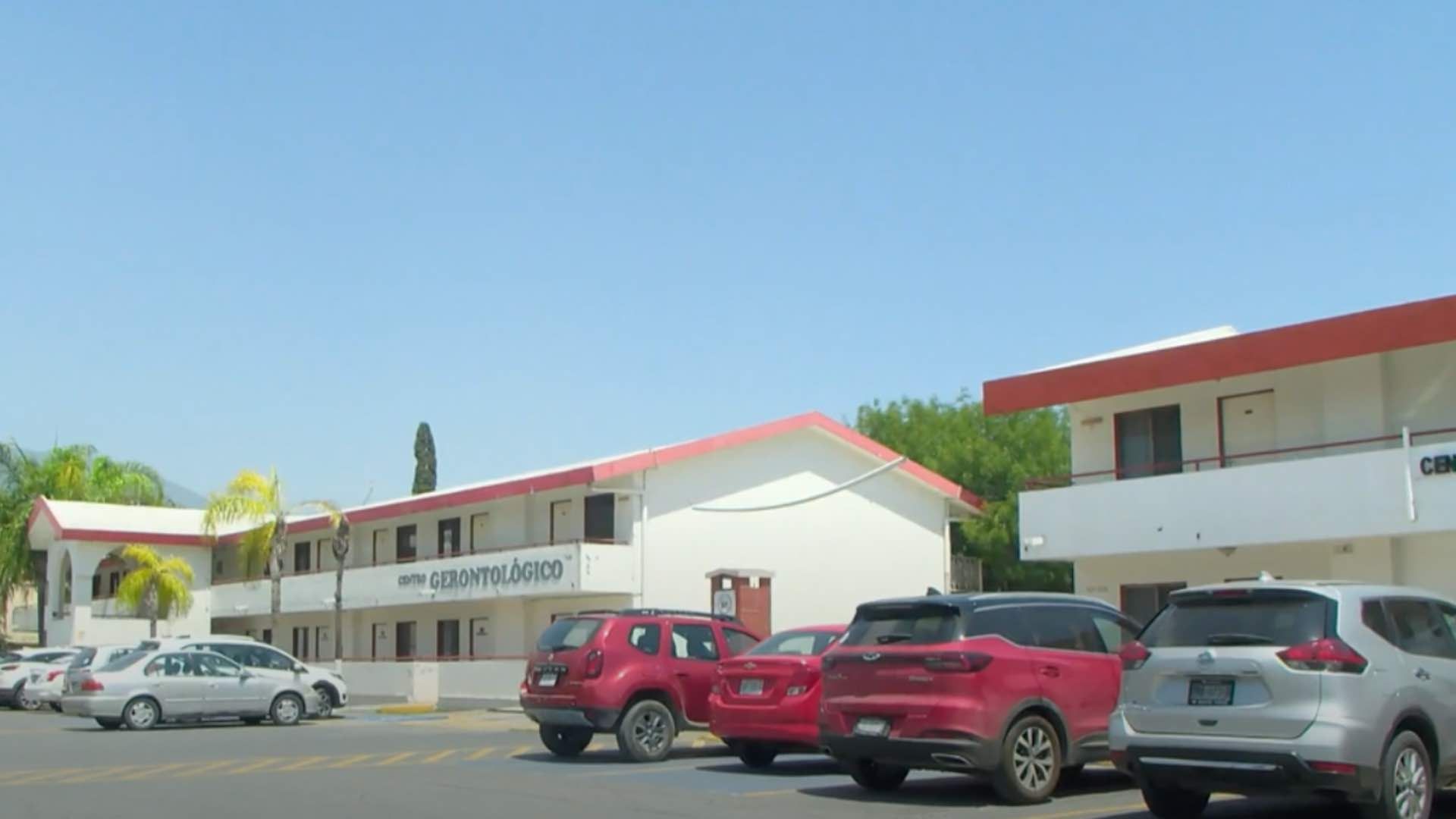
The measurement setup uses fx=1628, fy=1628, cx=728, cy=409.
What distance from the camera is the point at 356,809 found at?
14102mm

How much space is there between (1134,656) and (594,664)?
28.5 ft

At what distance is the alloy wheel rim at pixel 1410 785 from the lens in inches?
443

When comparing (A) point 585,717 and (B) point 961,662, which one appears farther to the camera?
(A) point 585,717

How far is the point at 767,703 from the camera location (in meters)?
17.2

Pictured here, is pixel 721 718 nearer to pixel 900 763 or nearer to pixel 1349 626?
pixel 900 763

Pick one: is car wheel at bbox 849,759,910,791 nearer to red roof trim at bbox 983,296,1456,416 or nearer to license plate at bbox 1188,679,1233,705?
license plate at bbox 1188,679,1233,705

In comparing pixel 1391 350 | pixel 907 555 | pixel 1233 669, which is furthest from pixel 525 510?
pixel 1233 669

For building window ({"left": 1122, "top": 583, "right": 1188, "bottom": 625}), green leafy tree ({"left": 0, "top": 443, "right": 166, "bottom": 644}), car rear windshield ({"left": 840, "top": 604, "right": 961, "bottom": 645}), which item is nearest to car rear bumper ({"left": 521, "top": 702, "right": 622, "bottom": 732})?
car rear windshield ({"left": 840, "top": 604, "right": 961, "bottom": 645})

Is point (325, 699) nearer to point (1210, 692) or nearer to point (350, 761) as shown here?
point (350, 761)

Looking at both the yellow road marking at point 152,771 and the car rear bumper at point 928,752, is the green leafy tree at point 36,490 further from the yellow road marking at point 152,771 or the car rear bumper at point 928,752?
the car rear bumper at point 928,752

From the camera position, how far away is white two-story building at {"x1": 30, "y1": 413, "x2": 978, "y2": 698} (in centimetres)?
3738

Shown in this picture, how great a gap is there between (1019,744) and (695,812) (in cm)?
283

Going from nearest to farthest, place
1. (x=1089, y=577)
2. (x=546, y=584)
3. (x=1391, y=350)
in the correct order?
(x=1391, y=350), (x=1089, y=577), (x=546, y=584)

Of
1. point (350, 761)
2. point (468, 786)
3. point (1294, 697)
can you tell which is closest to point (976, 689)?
point (1294, 697)
